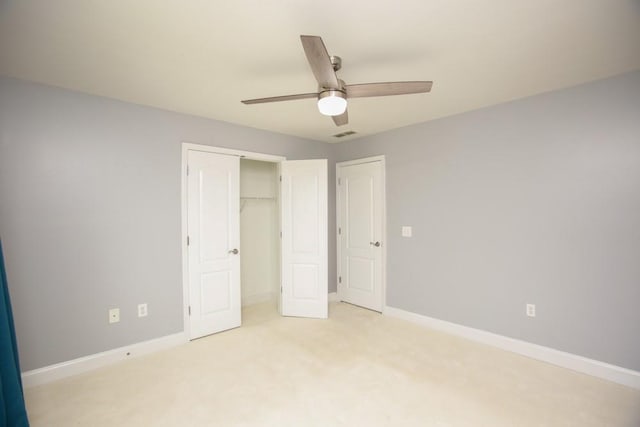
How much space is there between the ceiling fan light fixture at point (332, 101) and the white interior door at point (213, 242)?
2016mm

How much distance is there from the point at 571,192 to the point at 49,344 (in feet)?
15.4

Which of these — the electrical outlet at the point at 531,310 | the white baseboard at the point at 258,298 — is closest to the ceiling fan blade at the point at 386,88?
the electrical outlet at the point at 531,310

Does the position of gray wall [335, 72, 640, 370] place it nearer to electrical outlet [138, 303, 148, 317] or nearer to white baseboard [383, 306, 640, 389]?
white baseboard [383, 306, 640, 389]

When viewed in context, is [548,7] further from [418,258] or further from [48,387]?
Result: [48,387]

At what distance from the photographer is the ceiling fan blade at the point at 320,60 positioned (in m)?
1.41

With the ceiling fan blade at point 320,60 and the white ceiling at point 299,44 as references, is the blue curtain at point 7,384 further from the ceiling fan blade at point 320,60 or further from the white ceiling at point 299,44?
the ceiling fan blade at point 320,60

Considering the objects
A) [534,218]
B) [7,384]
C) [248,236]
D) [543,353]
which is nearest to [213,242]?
[248,236]

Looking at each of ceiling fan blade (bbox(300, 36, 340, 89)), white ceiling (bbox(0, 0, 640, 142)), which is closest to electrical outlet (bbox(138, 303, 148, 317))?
white ceiling (bbox(0, 0, 640, 142))

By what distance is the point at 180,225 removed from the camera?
10.6 feet

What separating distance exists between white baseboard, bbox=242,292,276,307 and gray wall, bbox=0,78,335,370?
136cm

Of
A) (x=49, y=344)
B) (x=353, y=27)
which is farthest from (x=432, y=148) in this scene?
(x=49, y=344)

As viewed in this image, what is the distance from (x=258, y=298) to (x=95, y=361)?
7.32ft

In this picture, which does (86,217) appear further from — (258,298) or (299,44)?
(258,298)

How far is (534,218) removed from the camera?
2.84 metres
